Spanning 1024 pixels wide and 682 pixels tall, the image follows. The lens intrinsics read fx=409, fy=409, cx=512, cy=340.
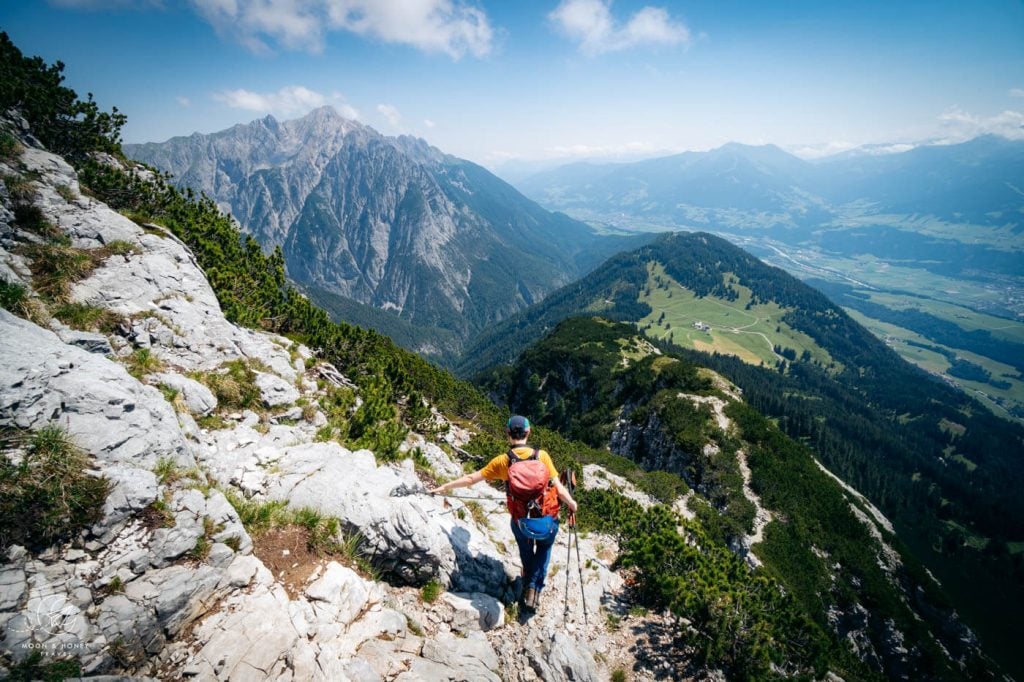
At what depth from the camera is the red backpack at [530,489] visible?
9867 mm

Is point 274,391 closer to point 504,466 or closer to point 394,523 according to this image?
point 394,523

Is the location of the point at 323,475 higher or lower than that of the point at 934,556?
higher

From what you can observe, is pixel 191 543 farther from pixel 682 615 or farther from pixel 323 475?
pixel 682 615

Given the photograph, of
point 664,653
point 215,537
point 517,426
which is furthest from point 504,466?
point 664,653

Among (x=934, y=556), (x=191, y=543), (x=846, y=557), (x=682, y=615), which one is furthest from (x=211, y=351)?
(x=934, y=556)

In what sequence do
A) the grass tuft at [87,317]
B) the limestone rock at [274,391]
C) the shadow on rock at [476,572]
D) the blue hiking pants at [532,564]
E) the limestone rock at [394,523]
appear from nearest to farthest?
the limestone rock at [394,523]
the blue hiking pants at [532,564]
the shadow on rock at [476,572]
the grass tuft at [87,317]
the limestone rock at [274,391]

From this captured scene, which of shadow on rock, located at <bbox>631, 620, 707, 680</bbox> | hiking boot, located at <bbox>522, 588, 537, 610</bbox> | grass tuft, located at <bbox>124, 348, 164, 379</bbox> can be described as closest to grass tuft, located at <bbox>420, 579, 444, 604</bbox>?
hiking boot, located at <bbox>522, 588, 537, 610</bbox>

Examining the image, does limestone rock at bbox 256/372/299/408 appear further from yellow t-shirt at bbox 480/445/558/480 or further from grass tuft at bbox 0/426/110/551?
yellow t-shirt at bbox 480/445/558/480

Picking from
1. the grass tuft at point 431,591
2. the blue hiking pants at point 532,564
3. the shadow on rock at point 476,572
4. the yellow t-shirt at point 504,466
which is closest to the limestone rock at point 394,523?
the shadow on rock at point 476,572

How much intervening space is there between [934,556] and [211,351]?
19126cm

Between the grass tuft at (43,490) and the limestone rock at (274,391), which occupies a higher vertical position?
the grass tuft at (43,490)

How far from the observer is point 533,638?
1010 centimetres

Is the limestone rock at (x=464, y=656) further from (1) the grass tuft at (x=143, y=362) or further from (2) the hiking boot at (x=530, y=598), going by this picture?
(1) the grass tuft at (x=143, y=362)

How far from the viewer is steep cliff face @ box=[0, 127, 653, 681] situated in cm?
659
